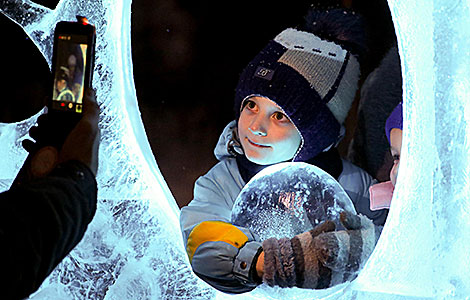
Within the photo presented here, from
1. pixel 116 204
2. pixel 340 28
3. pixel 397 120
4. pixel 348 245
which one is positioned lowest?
pixel 116 204

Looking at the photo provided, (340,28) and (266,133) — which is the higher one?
(340,28)

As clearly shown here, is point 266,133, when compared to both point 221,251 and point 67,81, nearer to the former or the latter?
point 221,251

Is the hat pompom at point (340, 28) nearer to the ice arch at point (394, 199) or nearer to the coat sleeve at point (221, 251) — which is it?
the ice arch at point (394, 199)

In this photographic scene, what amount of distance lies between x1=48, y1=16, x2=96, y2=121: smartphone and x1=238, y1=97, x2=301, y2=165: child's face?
0.41 meters

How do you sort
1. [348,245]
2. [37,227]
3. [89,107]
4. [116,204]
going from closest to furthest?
[37,227] → [89,107] → [348,245] → [116,204]

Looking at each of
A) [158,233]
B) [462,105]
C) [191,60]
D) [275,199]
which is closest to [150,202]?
[158,233]

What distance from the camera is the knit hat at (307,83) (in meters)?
1.11

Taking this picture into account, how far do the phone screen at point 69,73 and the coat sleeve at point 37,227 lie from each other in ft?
0.53

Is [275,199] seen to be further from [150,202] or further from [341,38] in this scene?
[341,38]

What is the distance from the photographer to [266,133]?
1.12 meters

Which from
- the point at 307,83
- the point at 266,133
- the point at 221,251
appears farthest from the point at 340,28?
the point at 221,251

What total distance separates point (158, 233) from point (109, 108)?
10.3 inches

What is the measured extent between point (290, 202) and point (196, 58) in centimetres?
66

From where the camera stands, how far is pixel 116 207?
43.0 inches
